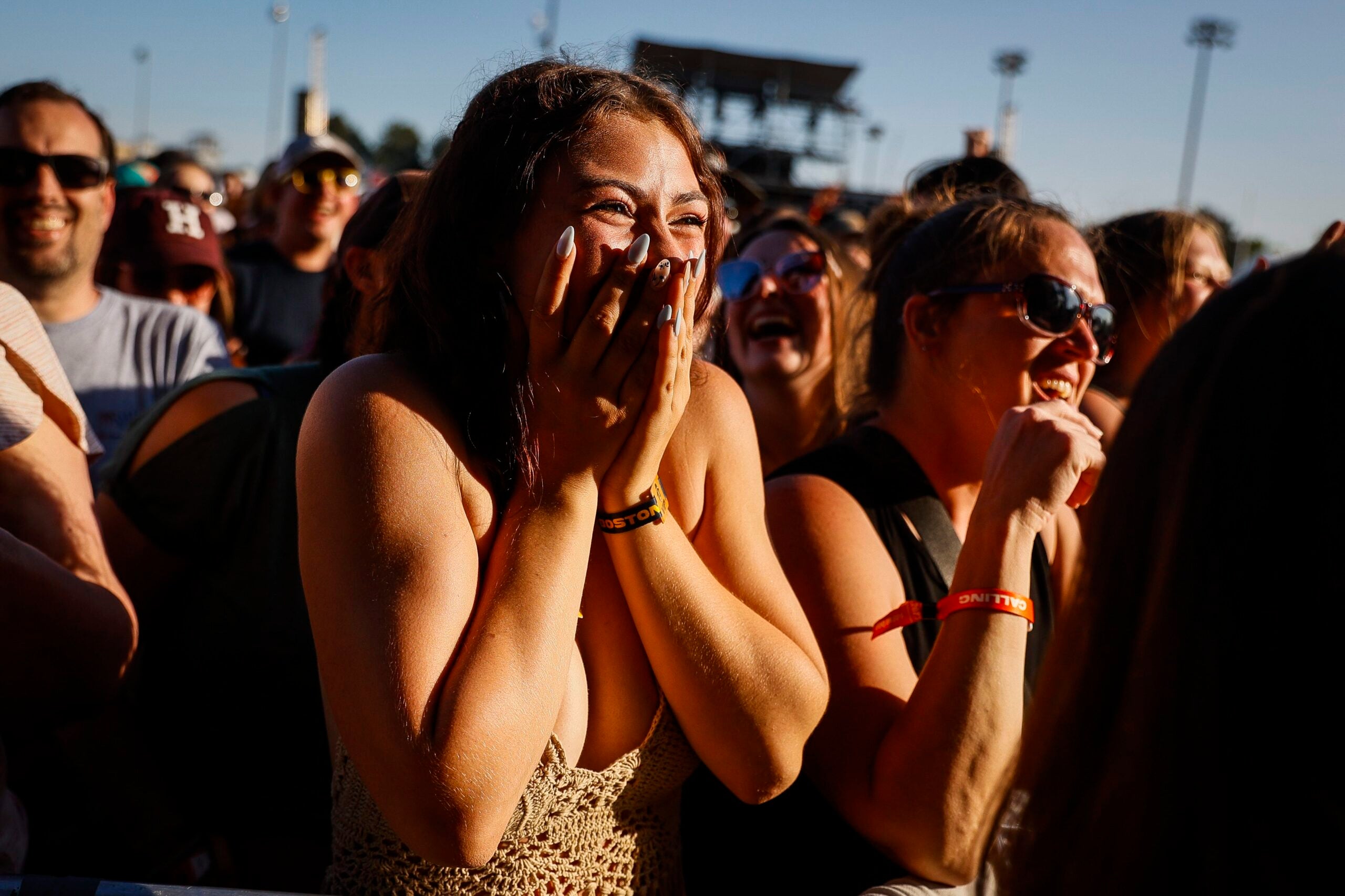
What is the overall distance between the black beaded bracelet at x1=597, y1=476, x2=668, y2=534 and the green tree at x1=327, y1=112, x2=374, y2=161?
7861 centimetres

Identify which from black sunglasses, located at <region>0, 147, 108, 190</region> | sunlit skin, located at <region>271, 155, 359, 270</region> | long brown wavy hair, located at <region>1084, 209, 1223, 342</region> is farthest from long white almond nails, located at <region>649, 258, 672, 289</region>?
sunlit skin, located at <region>271, 155, 359, 270</region>

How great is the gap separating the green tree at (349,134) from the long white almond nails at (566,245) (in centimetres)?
7860

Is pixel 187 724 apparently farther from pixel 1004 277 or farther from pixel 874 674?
pixel 1004 277

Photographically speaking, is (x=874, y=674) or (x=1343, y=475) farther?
(x=874, y=674)

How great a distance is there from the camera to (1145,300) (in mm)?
4098

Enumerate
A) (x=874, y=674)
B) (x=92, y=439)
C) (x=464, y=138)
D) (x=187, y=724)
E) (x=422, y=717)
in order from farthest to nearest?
(x=187, y=724)
(x=92, y=439)
(x=874, y=674)
(x=464, y=138)
(x=422, y=717)

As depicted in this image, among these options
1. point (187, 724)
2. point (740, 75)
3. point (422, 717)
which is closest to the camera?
point (422, 717)

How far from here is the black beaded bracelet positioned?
1688 mm

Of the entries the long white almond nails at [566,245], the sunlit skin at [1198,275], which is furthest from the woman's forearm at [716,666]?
the sunlit skin at [1198,275]

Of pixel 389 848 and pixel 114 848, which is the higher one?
pixel 389 848

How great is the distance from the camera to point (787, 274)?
157 inches

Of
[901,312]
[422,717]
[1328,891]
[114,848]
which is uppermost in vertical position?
[901,312]

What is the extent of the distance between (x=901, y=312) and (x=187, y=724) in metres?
1.95

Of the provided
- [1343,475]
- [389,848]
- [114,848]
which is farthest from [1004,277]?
[114,848]
